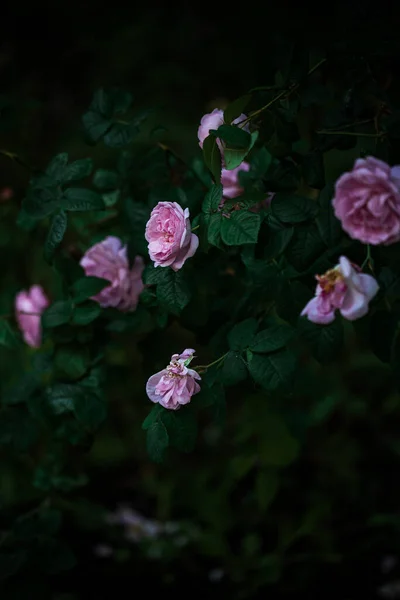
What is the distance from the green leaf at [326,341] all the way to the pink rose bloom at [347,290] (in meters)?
0.11

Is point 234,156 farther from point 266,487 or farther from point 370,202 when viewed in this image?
point 266,487

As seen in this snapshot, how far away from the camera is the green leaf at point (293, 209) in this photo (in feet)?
3.03

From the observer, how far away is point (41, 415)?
1273mm

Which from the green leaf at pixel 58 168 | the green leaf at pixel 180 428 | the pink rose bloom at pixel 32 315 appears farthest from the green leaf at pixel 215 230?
the pink rose bloom at pixel 32 315

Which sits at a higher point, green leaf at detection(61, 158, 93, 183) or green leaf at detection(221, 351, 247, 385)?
green leaf at detection(61, 158, 93, 183)

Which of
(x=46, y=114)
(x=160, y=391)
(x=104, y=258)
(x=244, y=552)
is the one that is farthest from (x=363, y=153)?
(x=46, y=114)

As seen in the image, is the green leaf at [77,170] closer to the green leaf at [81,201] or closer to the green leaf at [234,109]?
the green leaf at [81,201]

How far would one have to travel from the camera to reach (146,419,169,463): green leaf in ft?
3.10

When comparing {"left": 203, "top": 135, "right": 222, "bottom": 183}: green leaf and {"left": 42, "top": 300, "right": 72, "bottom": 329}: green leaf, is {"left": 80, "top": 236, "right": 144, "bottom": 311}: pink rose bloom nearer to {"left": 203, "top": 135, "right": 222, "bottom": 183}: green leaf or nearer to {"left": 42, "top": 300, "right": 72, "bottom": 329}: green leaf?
{"left": 42, "top": 300, "right": 72, "bottom": 329}: green leaf

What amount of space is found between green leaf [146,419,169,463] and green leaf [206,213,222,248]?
25cm

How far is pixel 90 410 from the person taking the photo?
3.92 feet

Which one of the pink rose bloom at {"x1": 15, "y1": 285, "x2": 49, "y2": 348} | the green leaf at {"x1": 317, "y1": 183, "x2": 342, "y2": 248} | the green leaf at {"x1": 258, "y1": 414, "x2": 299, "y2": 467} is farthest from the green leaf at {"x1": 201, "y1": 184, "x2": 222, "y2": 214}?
the green leaf at {"x1": 258, "y1": 414, "x2": 299, "y2": 467}

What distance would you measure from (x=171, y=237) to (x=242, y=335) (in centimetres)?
21

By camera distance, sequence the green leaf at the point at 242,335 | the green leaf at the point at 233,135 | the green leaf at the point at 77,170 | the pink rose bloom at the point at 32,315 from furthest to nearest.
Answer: the pink rose bloom at the point at 32,315
the green leaf at the point at 77,170
the green leaf at the point at 242,335
the green leaf at the point at 233,135
